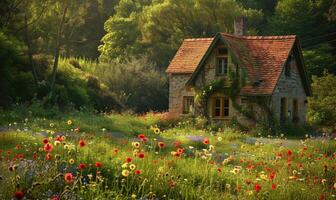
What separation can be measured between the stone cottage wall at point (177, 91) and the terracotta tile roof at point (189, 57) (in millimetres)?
405

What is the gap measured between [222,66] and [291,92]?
15.7ft

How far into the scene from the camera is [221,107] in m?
31.3

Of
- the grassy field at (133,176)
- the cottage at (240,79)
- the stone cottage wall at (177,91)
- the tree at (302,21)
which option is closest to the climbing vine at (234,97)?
the cottage at (240,79)

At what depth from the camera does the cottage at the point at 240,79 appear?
30172mm

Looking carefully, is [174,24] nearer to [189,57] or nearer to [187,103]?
[189,57]

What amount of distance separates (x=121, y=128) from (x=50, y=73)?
10224 mm

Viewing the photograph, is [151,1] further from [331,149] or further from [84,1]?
[331,149]

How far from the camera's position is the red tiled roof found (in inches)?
1188

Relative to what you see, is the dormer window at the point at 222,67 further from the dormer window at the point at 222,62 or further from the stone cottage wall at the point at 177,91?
the stone cottage wall at the point at 177,91

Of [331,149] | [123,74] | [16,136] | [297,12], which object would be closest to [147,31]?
[123,74]

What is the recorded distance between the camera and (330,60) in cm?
4744

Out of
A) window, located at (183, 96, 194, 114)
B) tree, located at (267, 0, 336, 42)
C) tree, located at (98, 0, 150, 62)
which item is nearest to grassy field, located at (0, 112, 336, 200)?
window, located at (183, 96, 194, 114)

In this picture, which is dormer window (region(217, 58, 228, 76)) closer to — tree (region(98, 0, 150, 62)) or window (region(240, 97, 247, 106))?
window (region(240, 97, 247, 106))

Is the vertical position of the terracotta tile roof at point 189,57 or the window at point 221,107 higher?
the terracotta tile roof at point 189,57
